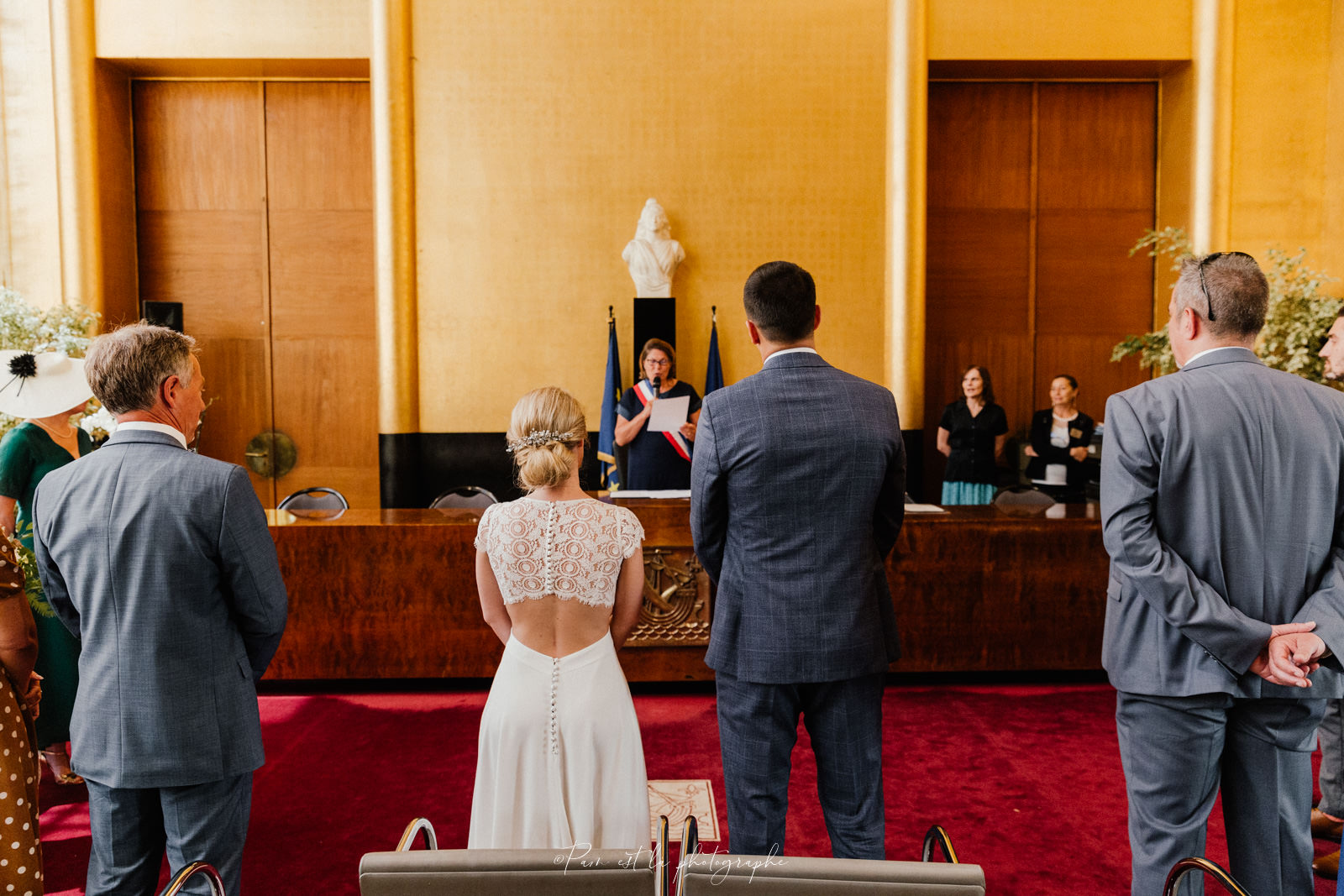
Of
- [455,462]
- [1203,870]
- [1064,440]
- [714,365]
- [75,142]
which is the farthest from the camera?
[455,462]

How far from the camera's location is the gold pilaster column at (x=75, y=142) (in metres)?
7.10

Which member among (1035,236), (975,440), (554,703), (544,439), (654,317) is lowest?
(554,703)

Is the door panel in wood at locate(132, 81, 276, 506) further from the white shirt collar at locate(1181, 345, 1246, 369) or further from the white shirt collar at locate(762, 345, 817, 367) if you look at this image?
the white shirt collar at locate(1181, 345, 1246, 369)

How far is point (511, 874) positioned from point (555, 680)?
75cm

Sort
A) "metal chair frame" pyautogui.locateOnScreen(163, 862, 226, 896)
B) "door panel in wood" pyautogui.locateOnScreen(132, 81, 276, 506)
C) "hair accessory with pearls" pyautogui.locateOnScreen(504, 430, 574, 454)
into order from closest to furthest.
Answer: "metal chair frame" pyautogui.locateOnScreen(163, 862, 226, 896), "hair accessory with pearls" pyautogui.locateOnScreen(504, 430, 574, 454), "door panel in wood" pyautogui.locateOnScreen(132, 81, 276, 506)

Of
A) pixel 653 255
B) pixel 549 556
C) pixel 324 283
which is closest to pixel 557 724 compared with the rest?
pixel 549 556

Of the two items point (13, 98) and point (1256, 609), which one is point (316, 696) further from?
point (13, 98)

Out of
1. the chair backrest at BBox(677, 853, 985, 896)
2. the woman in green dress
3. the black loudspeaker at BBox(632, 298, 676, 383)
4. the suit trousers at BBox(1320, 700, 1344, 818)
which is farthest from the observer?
the black loudspeaker at BBox(632, 298, 676, 383)

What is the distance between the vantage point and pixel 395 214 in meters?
7.17

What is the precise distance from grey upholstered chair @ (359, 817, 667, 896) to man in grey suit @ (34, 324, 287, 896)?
0.80 m

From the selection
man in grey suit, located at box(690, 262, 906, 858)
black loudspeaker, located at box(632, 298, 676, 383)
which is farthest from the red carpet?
black loudspeaker, located at box(632, 298, 676, 383)

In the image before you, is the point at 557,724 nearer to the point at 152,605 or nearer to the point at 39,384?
the point at 152,605

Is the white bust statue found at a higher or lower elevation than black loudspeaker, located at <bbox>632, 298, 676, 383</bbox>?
higher

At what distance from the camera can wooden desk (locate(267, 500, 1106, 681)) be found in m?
4.46
